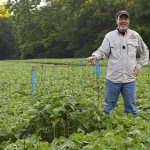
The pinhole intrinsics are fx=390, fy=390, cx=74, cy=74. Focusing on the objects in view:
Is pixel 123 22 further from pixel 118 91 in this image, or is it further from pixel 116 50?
pixel 118 91

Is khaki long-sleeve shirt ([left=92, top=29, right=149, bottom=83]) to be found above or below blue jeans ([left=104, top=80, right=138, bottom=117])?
above

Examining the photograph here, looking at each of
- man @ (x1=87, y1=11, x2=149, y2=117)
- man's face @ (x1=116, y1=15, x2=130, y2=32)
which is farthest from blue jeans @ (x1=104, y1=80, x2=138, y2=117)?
man's face @ (x1=116, y1=15, x2=130, y2=32)

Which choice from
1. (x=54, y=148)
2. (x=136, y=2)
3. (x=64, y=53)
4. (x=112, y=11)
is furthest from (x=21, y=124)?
(x=64, y=53)

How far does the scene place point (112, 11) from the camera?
55031 mm

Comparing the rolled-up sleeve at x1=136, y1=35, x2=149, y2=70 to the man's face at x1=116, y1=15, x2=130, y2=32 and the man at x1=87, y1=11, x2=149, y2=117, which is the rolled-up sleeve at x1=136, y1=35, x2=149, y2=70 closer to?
the man at x1=87, y1=11, x2=149, y2=117

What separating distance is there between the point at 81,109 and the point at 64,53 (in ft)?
205

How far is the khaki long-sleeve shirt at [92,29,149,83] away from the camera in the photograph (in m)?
6.38

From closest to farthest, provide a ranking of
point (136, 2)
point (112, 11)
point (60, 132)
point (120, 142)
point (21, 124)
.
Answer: point (120, 142) → point (60, 132) → point (21, 124) → point (136, 2) → point (112, 11)

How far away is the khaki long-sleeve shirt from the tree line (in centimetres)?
4233

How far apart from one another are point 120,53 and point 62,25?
187 feet

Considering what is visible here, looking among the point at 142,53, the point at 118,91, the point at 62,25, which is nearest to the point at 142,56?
the point at 142,53

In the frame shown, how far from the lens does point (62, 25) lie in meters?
62.8

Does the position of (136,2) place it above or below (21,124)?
above

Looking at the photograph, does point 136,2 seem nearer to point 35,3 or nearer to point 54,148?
point 35,3
